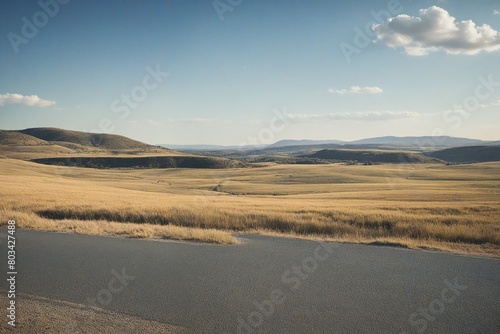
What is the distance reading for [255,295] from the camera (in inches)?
284

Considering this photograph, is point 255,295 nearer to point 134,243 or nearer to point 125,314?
point 125,314

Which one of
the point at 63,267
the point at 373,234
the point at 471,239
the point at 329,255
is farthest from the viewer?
the point at 373,234

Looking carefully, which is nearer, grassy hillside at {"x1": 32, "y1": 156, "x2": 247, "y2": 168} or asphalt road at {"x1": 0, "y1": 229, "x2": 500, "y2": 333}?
asphalt road at {"x1": 0, "y1": 229, "x2": 500, "y2": 333}

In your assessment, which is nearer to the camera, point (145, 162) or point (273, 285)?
point (273, 285)

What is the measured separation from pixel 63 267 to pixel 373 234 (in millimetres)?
11864

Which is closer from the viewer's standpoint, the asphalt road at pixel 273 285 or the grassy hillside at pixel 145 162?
the asphalt road at pixel 273 285

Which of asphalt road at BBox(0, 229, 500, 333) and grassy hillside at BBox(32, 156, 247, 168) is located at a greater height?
asphalt road at BBox(0, 229, 500, 333)

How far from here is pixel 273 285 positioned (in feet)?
25.6

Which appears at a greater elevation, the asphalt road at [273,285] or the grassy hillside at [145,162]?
the asphalt road at [273,285]

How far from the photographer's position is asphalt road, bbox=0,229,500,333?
6.18 meters

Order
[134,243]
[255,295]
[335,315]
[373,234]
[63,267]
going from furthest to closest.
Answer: [373,234] → [134,243] → [63,267] → [255,295] → [335,315]

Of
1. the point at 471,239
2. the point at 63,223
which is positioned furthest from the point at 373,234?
the point at 63,223

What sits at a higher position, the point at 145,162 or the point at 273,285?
the point at 273,285

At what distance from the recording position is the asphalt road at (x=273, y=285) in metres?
6.18
